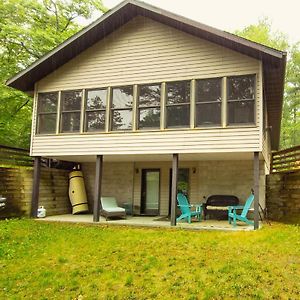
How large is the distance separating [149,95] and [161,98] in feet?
1.58

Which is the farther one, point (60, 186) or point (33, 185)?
point (60, 186)

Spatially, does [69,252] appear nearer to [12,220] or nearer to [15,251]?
[15,251]

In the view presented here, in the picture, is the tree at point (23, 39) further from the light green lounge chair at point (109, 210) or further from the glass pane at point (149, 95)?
the glass pane at point (149, 95)

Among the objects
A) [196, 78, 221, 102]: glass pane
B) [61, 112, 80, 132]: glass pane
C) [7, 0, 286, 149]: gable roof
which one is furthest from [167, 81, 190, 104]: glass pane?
[61, 112, 80, 132]: glass pane

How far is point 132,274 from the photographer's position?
598 centimetres

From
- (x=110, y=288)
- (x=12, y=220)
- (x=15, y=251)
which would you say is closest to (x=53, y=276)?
(x=110, y=288)

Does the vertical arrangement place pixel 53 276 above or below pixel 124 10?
below

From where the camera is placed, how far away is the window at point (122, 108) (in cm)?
1139

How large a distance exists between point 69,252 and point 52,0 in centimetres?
1706

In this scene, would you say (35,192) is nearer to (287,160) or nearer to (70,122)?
(70,122)

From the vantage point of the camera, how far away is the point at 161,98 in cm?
1092

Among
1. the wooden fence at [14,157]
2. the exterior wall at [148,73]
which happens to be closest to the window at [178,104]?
the exterior wall at [148,73]

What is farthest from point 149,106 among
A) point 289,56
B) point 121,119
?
point 289,56

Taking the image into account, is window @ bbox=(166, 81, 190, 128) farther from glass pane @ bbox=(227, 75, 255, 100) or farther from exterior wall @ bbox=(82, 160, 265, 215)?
exterior wall @ bbox=(82, 160, 265, 215)
